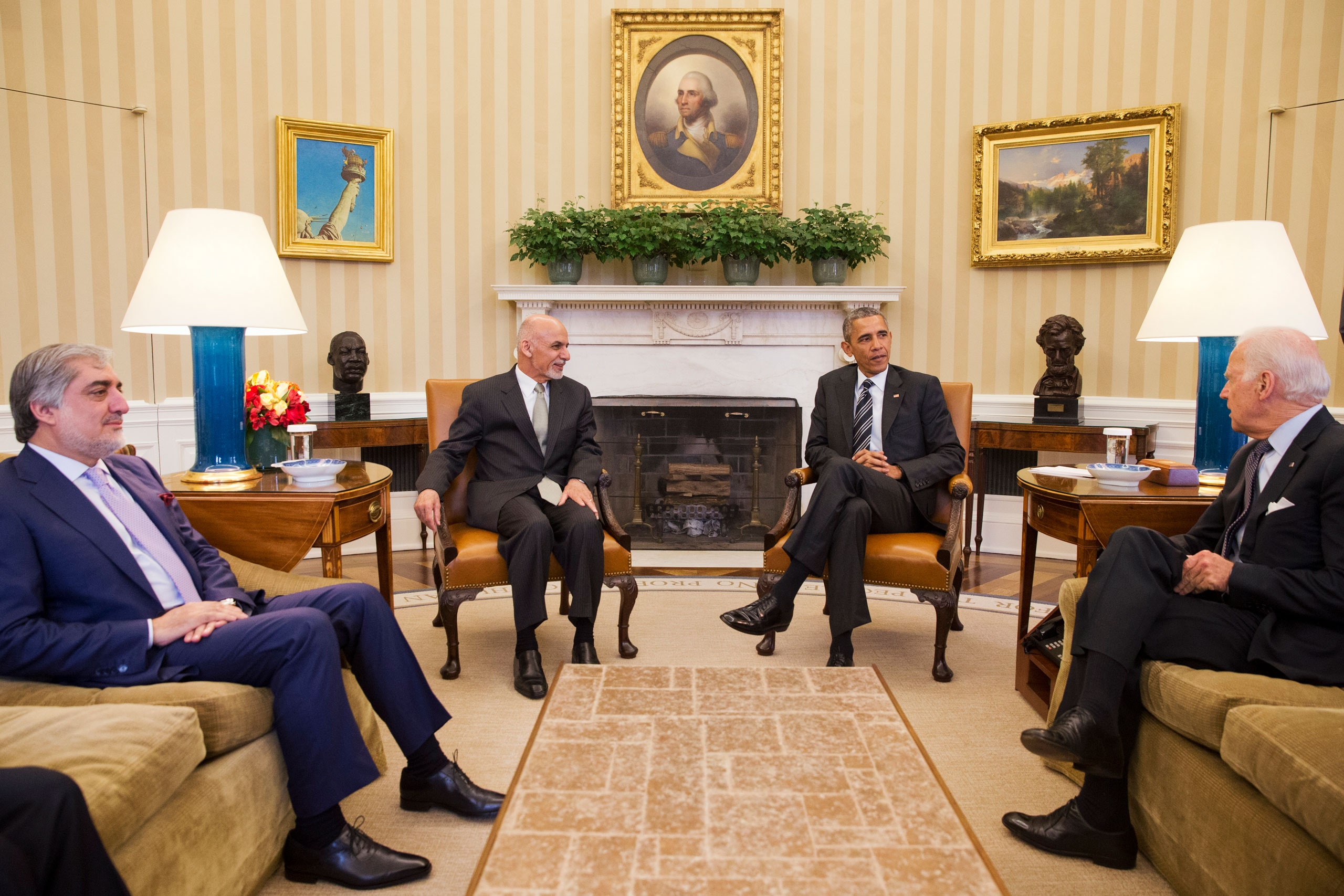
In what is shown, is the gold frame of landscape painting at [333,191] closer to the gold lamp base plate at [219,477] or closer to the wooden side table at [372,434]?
the wooden side table at [372,434]

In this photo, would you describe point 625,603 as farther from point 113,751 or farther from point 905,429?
point 113,751

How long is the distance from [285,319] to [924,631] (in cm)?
315

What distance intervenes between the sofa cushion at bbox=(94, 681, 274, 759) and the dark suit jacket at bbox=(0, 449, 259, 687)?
62 mm

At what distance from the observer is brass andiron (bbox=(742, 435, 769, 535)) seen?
6.03 meters

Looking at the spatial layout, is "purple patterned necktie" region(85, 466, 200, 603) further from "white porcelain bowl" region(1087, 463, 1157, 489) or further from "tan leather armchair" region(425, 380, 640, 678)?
"white porcelain bowl" region(1087, 463, 1157, 489)

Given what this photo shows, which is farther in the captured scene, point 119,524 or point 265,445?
point 265,445

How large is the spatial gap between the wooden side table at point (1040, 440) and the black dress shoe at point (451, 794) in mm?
3602

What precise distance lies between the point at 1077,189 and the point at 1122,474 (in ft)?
10.7

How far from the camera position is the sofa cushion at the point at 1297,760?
1599 millimetres

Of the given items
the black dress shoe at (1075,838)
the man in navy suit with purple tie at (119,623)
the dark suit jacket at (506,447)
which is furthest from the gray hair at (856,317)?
the man in navy suit with purple tie at (119,623)

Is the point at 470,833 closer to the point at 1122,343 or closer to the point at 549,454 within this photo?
the point at 549,454

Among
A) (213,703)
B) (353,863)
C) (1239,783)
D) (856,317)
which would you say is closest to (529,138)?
(856,317)

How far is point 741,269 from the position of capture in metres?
5.86

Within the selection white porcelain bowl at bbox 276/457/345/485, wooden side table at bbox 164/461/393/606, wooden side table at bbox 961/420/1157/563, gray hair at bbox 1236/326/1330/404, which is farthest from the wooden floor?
gray hair at bbox 1236/326/1330/404
